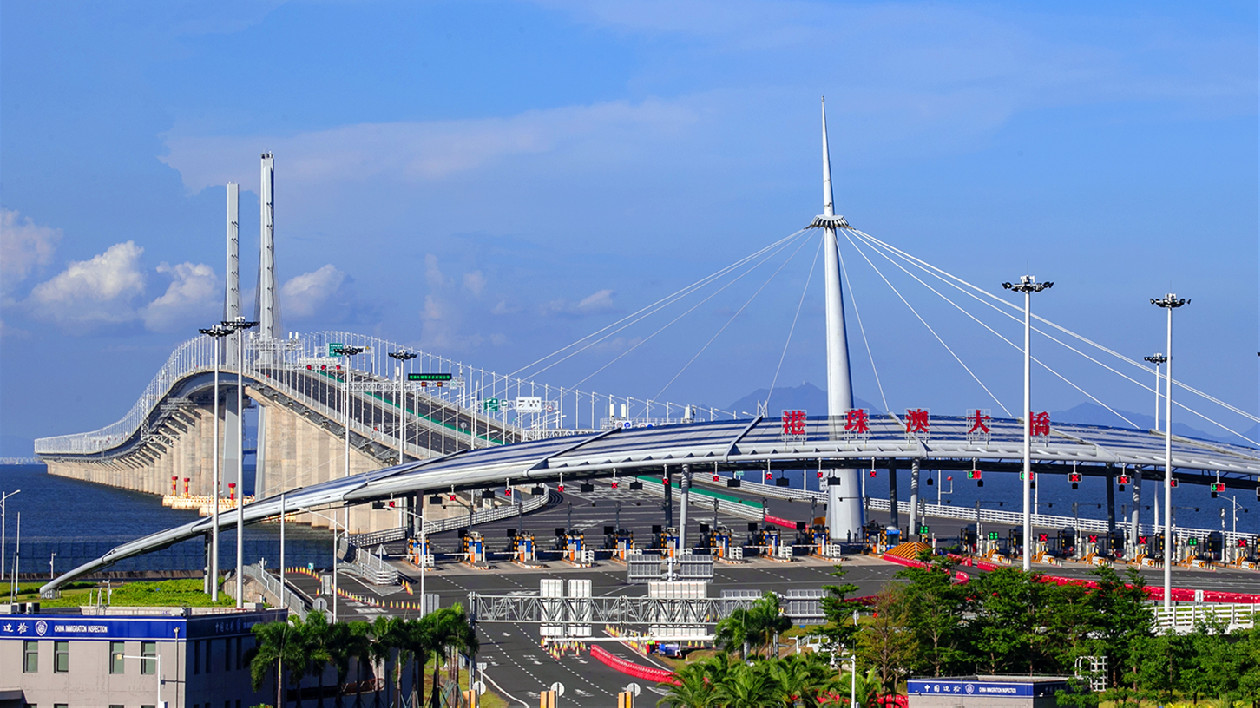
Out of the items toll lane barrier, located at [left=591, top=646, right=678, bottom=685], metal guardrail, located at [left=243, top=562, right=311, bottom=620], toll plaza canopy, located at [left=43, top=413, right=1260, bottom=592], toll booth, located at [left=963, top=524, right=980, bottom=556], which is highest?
toll plaza canopy, located at [left=43, top=413, right=1260, bottom=592]

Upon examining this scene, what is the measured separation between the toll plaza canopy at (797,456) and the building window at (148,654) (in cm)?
4077

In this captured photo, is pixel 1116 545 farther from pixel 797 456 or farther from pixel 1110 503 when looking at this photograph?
pixel 797 456

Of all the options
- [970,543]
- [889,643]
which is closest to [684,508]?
[970,543]

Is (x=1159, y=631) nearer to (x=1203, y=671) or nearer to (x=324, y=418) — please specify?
(x=1203, y=671)

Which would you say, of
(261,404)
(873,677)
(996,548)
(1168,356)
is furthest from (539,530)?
A: (261,404)

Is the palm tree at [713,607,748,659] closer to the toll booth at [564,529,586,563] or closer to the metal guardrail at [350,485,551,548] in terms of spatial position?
the toll booth at [564,529,586,563]

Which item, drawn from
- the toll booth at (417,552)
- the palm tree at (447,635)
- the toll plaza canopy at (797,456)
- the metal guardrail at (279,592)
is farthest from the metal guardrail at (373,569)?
the palm tree at (447,635)

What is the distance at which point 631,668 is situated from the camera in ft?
206

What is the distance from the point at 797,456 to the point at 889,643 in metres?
39.1

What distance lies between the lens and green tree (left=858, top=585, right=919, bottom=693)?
54.9 m

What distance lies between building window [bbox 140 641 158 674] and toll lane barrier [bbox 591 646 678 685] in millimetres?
18052

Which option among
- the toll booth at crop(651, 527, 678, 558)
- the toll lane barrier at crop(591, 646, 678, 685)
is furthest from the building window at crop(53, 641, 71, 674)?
the toll booth at crop(651, 527, 678, 558)

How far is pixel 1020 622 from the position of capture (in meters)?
57.5

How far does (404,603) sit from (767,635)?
2429 centimetres
